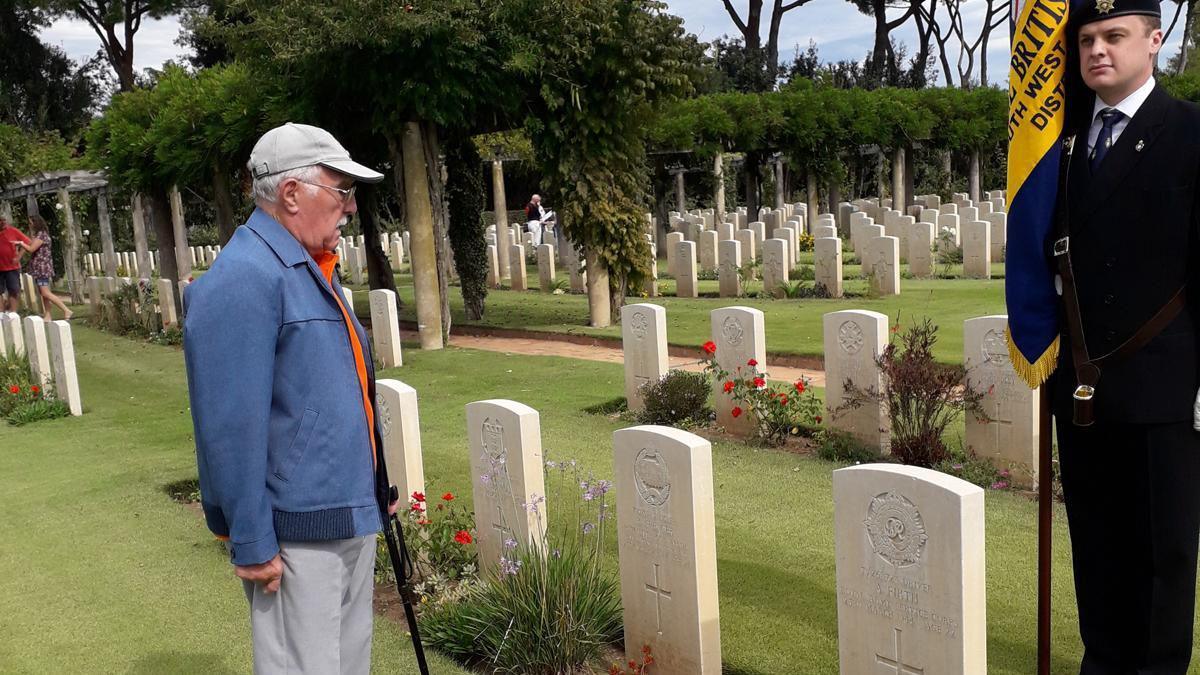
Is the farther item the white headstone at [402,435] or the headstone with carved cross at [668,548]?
the white headstone at [402,435]

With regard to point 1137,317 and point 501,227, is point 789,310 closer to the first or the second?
point 1137,317

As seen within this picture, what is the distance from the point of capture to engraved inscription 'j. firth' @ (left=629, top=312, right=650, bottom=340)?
8.79 meters

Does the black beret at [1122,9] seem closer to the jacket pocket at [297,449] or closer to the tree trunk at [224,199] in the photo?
the jacket pocket at [297,449]

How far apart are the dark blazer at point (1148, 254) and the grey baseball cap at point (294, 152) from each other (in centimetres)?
224

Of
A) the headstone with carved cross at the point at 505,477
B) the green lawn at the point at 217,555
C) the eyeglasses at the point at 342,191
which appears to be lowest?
the green lawn at the point at 217,555

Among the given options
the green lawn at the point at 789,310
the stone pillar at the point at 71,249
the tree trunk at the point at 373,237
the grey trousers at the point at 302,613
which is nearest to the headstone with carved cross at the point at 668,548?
the grey trousers at the point at 302,613

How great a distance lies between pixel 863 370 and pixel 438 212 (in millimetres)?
7558

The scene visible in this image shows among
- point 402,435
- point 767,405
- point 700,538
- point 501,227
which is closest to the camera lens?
point 700,538

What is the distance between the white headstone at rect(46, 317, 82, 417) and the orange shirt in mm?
8460

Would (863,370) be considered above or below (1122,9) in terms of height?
below

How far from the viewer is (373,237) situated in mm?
16281

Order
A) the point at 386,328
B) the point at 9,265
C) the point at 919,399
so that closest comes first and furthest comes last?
the point at 919,399 → the point at 386,328 → the point at 9,265

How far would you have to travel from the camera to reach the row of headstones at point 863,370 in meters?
6.53

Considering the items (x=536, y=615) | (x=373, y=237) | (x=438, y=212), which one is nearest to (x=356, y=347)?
(x=536, y=615)
